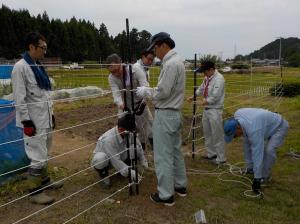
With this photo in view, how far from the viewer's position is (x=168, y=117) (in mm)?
3787

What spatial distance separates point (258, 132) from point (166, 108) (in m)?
1.13

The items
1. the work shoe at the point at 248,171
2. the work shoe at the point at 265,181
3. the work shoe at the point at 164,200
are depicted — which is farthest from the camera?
the work shoe at the point at 248,171

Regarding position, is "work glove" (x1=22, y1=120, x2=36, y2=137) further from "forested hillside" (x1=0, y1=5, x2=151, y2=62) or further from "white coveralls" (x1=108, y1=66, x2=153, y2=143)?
"forested hillside" (x1=0, y1=5, x2=151, y2=62)

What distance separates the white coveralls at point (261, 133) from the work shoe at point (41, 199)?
7.92 feet

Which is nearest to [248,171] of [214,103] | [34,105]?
[214,103]

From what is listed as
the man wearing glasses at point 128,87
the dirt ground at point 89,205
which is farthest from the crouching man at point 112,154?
the man wearing glasses at point 128,87

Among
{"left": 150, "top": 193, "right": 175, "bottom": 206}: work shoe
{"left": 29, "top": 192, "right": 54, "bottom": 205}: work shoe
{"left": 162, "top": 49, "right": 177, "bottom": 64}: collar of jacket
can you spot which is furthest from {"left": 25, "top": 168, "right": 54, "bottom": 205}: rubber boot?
{"left": 162, "top": 49, "right": 177, "bottom": 64}: collar of jacket

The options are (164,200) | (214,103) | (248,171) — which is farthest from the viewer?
(214,103)

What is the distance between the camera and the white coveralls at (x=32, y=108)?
3.78 metres

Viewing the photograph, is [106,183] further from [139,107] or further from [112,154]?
[139,107]

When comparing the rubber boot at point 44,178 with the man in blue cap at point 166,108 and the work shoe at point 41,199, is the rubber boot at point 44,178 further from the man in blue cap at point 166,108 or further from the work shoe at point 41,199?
the man in blue cap at point 166,108

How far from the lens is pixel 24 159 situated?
15.8 feet

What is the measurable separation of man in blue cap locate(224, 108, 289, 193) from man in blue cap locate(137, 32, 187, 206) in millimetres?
679

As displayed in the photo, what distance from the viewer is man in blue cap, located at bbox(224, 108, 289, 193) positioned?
398 centimetres
